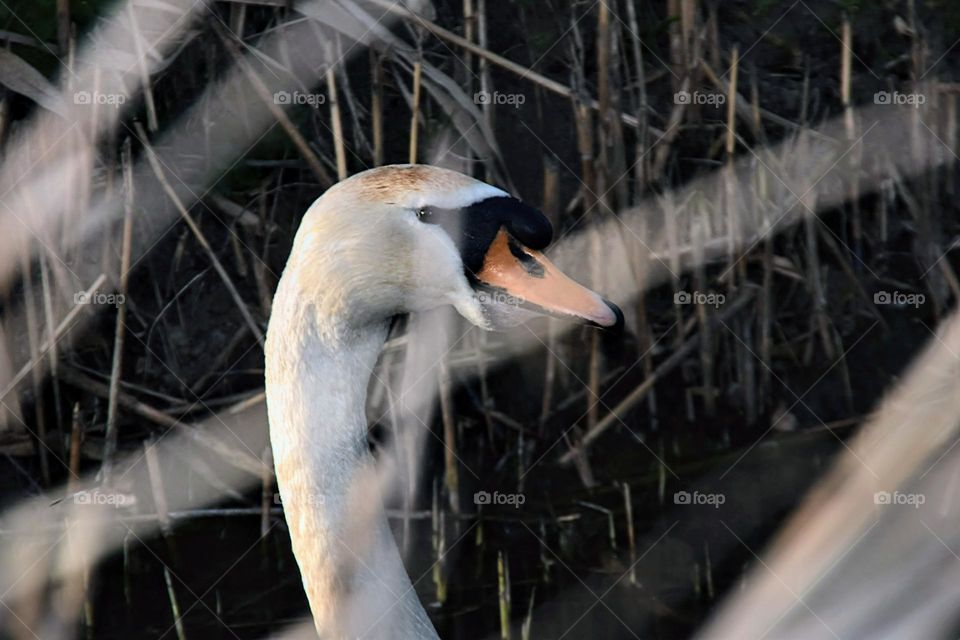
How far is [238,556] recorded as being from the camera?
484cm

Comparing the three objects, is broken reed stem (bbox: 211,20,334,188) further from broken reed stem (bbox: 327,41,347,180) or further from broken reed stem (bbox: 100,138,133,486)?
broken reed stem (bbox: 100,138,133,486)

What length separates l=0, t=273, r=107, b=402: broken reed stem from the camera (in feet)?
16.2

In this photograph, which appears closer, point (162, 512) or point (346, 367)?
point (346, 367)

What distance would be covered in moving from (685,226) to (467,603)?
192 cm

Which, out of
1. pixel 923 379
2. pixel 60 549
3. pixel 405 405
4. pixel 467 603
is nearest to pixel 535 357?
pixel 405 405

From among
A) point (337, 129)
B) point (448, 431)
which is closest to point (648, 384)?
point (448, 431)

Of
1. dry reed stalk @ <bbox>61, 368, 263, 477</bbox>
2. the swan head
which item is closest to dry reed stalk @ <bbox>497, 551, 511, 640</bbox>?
dry reed stalk @ <bbox>61, 368, 263, 477</bbox>

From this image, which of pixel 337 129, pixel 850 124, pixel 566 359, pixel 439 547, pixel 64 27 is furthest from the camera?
pixel 850 124

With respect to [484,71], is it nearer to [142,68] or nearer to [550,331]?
[550,331]

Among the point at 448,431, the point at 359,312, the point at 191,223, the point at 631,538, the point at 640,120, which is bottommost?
Answer: the point at 631,538

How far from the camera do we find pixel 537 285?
2.64m

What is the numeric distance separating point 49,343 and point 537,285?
288 centimetres

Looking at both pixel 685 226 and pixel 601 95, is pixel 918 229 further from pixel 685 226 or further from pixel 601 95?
pixel 601 95

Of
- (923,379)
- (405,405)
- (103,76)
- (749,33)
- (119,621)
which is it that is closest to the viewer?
(119,621)
